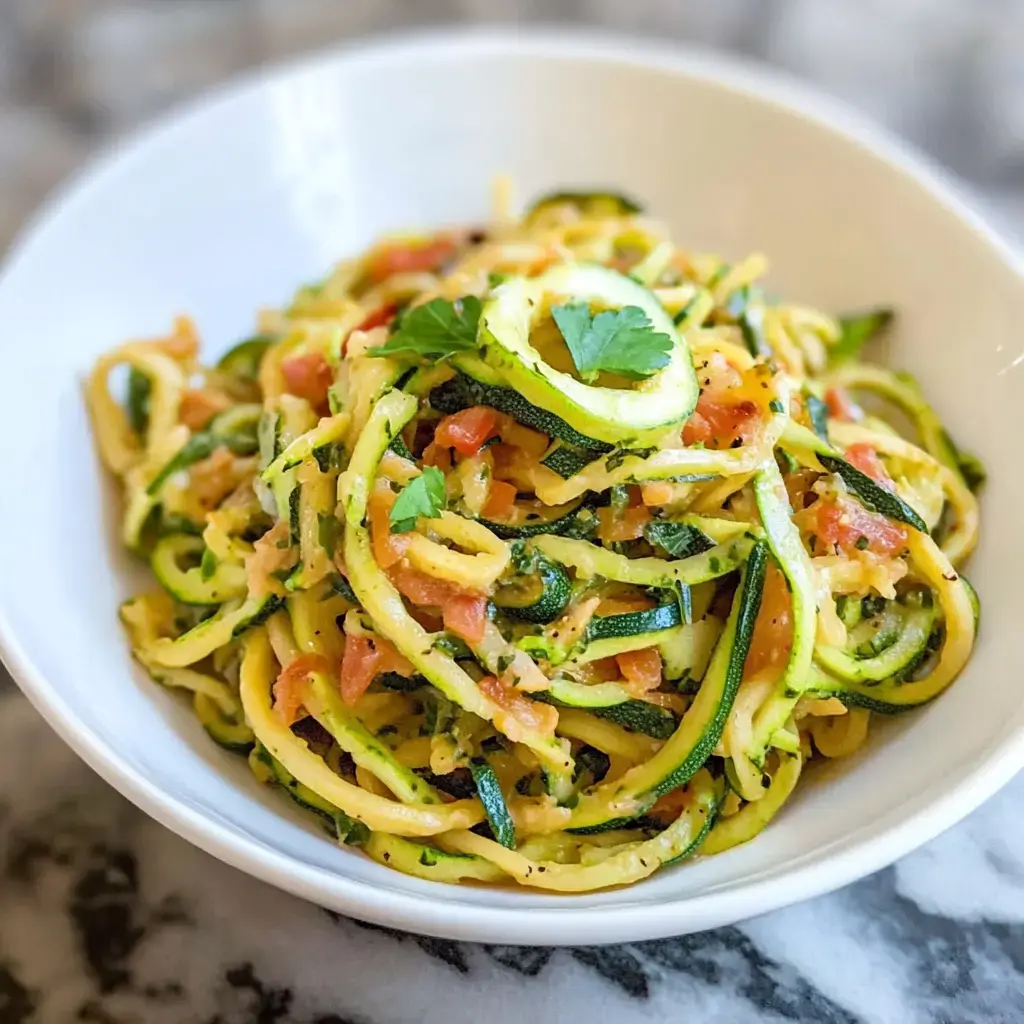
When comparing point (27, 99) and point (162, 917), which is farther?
point (27, 99)

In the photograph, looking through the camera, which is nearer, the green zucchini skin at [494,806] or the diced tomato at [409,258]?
the green zucchini skin at [494,806]

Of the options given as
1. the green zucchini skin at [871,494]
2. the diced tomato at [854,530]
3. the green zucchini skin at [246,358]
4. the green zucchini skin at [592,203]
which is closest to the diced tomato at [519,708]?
the diced tomato at [854,530]

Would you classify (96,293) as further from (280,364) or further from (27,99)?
(27,99)

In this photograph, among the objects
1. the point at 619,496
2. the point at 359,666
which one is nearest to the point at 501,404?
the point at 619,496

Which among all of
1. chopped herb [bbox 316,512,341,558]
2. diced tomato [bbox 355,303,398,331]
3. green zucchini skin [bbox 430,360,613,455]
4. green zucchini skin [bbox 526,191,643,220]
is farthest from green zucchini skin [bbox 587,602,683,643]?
green zucchini skin [bbox 526,191,643,220]

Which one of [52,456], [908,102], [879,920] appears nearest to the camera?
→ [879,920]

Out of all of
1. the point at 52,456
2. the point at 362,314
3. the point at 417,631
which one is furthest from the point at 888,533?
the point at 52,456

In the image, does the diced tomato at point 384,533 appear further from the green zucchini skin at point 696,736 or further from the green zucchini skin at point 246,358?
the green zucchini skin at point 246,358

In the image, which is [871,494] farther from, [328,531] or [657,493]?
[328,531]
